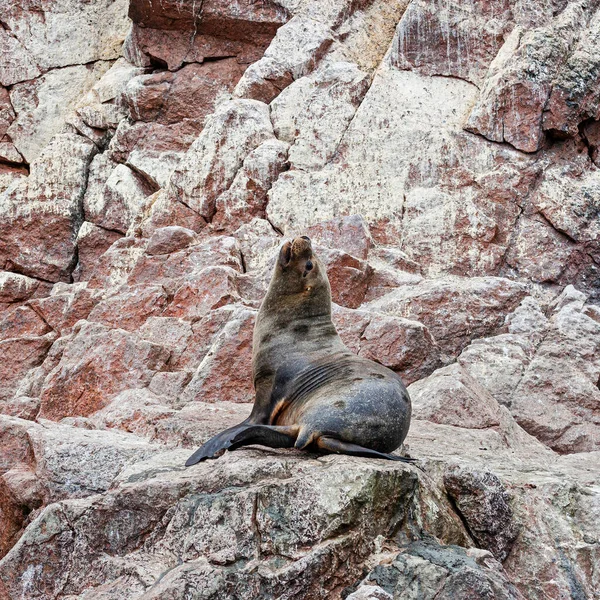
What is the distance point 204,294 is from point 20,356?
9.13ft

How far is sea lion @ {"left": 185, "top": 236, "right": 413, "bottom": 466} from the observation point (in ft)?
16.1

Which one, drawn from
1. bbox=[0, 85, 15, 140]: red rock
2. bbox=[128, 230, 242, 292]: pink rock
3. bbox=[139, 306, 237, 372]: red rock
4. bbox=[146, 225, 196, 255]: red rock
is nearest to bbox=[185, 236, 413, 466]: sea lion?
bbox=[139, 306, 237, 372]: red rock

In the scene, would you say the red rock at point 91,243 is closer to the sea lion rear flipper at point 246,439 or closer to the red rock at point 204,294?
A: the red rock at point 204,294

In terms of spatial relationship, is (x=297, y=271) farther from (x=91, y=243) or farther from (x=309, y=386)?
(x=91, y=243)

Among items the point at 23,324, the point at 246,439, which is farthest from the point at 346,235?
the point at 246,439

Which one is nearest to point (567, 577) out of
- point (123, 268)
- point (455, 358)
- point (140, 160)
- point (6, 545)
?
point (6, 545)

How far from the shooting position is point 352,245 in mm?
11328

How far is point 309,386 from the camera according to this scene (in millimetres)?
5438

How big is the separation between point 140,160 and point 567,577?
1206 cm

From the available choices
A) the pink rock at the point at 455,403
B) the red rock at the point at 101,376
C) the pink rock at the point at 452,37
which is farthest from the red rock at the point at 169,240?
the pink rock at the point at 455,403

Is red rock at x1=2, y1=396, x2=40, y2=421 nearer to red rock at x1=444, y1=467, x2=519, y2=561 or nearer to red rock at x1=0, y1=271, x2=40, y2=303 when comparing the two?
red rock at x1=0, y1=271, x2=40, y2=303

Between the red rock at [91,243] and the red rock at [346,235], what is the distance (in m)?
4.62

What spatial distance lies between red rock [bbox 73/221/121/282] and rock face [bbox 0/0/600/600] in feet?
0.14

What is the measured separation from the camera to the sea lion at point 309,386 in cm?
490
